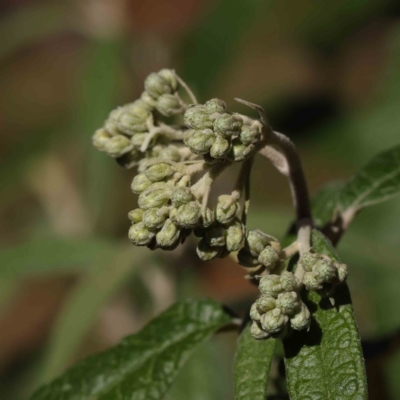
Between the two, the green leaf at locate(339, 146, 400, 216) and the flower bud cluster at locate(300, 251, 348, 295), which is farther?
the green leaf at locate(339, 146, 400, 216)

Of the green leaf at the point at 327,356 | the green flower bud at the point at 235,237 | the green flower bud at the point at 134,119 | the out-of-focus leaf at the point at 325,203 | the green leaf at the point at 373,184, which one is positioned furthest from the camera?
the out-of-focus leaf at the point at 325,203

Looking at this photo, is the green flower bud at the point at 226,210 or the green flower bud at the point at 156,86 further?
the green flower bud at the point at 156,86

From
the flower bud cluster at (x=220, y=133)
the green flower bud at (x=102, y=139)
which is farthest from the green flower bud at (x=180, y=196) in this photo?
the green flower bud at (x=102, y=139)

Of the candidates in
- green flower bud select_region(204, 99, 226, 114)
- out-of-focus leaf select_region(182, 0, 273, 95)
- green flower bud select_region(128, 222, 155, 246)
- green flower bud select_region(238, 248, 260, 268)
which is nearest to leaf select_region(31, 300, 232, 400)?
green flower bud select_region(238, 248, 260, 268)

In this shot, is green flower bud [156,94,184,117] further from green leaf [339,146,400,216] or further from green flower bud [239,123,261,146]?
green leaf [339,146,400,216]

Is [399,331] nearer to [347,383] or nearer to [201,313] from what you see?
[201,313]

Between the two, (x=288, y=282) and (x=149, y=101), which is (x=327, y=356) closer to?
(x=288, y=282)

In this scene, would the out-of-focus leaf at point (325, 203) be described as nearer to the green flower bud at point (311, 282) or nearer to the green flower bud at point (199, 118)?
the green flower bud at point (311, 282)
